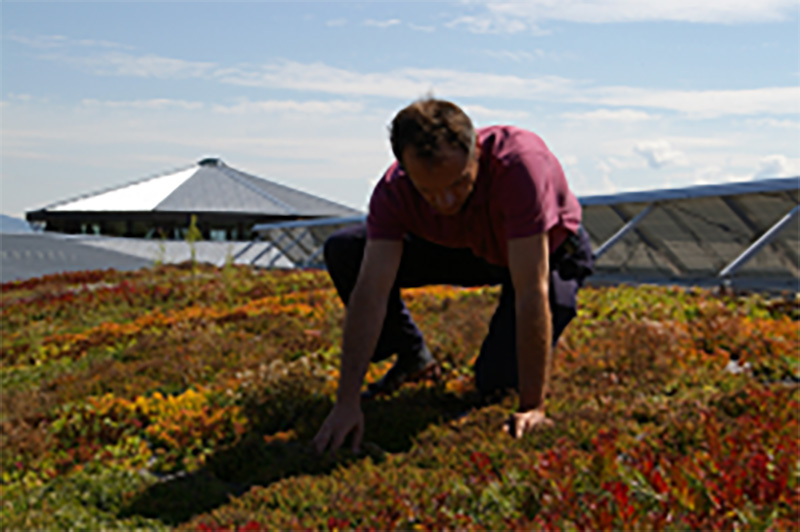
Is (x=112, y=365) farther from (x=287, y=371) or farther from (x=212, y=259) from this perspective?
(x=212, y=259)

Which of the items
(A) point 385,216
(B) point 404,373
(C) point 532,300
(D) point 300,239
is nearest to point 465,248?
(A) point 385,216

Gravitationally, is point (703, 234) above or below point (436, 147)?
below

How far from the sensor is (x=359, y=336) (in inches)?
168

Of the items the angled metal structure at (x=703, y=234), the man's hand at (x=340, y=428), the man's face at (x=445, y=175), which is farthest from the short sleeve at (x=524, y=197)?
the angled metal structure at (x=703, y=234)

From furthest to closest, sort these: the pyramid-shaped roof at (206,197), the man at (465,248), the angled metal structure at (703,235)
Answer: the pyramid-shaped roof at (206,197) → the angled metal structure at (703,235) → the man at (465,248)

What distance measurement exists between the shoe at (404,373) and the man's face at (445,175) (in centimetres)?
187

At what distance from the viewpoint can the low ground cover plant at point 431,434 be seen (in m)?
3.60

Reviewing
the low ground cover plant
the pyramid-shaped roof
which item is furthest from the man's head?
the pyramid-shaped roof

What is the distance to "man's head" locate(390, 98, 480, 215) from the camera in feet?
11.8

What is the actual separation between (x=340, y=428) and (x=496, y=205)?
1.54 metres

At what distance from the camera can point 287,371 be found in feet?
21.4

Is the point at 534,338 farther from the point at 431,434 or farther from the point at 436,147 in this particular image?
the point at 436,147

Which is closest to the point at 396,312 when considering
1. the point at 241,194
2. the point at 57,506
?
the point at 57,506

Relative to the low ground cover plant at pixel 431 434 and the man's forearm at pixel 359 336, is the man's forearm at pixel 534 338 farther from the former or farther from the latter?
the man's forearm at pixel 359 336
